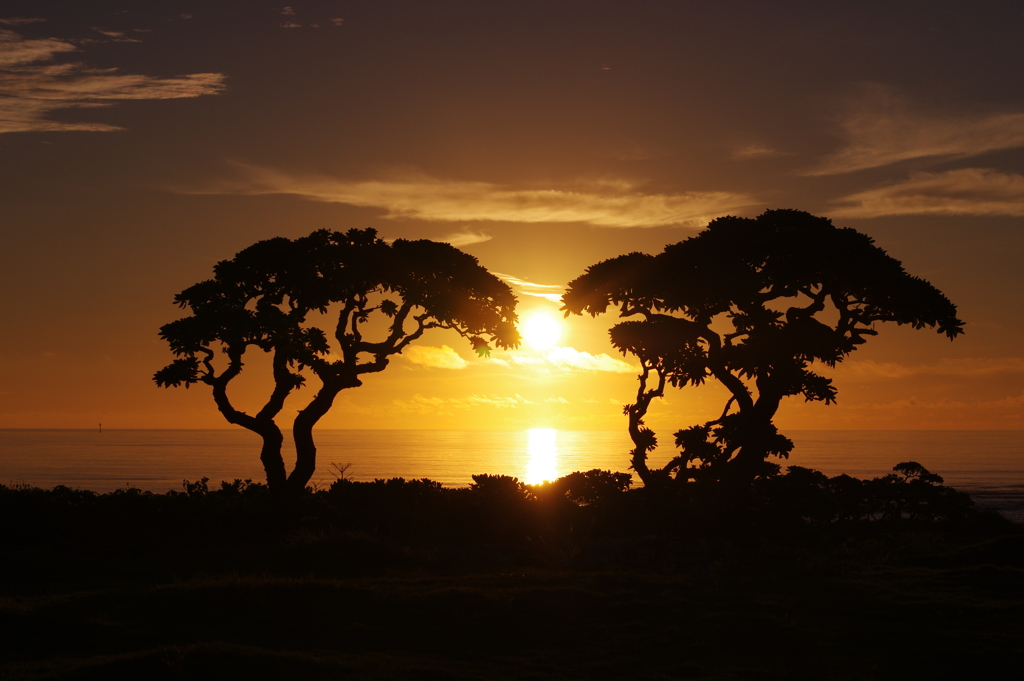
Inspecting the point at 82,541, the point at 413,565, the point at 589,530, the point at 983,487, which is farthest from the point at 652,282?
the point at 983,487

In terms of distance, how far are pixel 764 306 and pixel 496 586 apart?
15529 millimetres

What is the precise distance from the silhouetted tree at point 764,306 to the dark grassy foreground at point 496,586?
443 cm

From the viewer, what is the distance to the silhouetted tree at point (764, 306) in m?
28.7

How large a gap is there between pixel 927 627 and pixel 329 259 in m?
22.6

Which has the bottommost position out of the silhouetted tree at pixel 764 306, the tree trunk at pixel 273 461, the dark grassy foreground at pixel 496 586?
the dark grassy foreground at pixel 496 586

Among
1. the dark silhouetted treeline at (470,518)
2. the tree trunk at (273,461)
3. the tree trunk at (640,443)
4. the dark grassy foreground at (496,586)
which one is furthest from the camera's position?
the tree trunk at (640,443)

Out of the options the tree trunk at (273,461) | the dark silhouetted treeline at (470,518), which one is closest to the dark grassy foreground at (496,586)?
the dark silhouetted treeline at (470,518)

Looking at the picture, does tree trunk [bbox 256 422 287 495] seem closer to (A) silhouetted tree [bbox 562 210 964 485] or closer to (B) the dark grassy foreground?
(B) the dark grassy foreground

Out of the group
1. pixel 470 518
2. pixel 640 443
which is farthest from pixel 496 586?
pixel 640 443

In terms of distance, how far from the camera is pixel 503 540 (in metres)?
27.6

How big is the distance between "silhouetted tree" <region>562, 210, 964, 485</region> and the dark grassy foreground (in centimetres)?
443

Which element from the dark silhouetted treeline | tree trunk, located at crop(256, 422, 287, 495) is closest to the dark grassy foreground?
the dark silhouetted treeline

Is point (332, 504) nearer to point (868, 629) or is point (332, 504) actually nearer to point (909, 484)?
point (868, 629)

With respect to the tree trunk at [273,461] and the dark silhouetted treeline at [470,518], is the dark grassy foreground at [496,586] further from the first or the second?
the tree trunk at [273,461]
